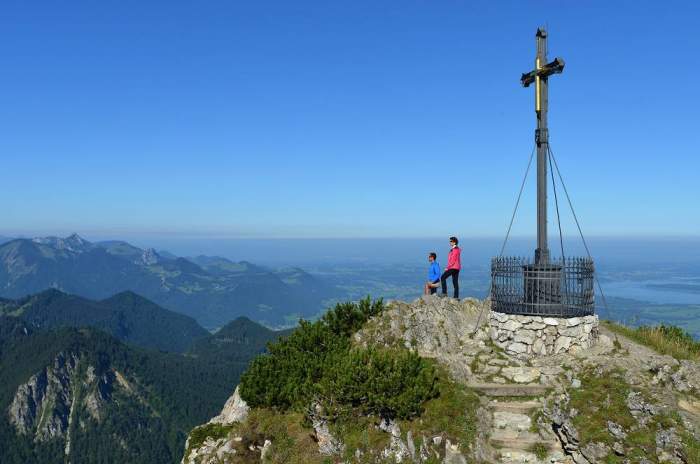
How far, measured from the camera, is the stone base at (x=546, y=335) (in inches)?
746

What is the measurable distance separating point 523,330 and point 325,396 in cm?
847

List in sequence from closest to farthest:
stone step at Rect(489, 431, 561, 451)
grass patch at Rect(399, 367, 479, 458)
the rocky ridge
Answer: the rocky ridge
stone step at Rect(489, 431, 561, 451)
grass patch at Rect(399, 367, 479, 458)

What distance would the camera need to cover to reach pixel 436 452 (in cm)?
1459

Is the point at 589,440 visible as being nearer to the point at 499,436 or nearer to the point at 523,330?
the point at 499,436

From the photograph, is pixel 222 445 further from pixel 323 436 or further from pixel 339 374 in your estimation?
pixel 339 374

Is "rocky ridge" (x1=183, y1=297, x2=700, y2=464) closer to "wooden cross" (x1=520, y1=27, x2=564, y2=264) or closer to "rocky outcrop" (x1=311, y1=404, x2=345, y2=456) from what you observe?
"rocky outcrop" (x1=311, y1=404, x2=345, y2=456)

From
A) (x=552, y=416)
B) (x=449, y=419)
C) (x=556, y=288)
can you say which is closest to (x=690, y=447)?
(x=552, y=416)

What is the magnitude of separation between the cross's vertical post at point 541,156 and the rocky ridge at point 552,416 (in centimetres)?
361

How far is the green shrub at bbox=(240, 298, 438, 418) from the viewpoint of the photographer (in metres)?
15.7

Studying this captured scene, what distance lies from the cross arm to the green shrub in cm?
1211

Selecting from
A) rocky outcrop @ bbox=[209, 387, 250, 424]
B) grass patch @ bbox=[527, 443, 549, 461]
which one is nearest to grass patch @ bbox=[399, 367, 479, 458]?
grass patch @ bbox=[527, 443, 549, 461]

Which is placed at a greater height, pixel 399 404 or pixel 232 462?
pixel 399 404

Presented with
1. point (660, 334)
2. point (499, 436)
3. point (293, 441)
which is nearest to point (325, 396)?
point (293, 441)

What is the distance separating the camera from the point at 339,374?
16484 millimetres
